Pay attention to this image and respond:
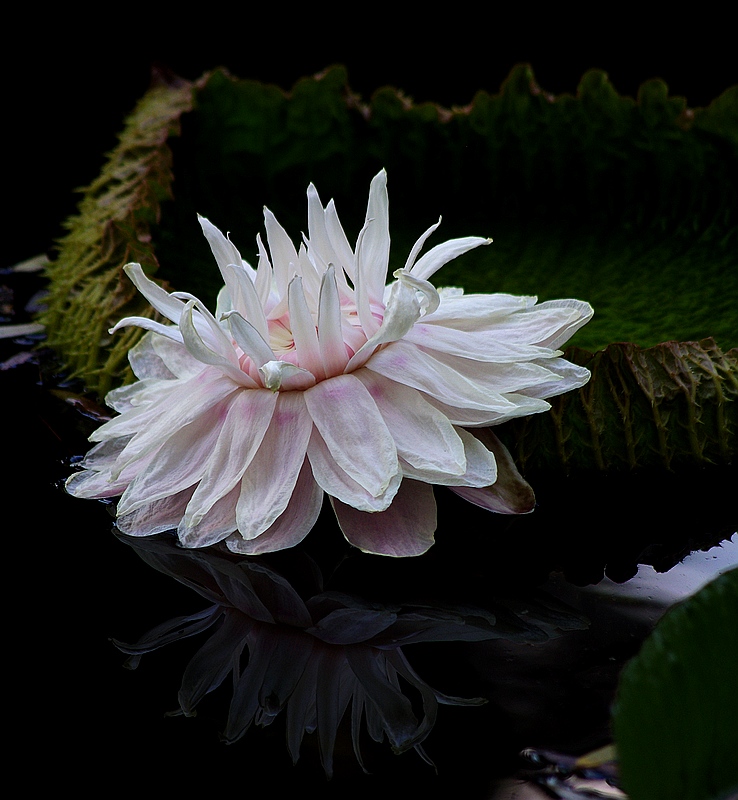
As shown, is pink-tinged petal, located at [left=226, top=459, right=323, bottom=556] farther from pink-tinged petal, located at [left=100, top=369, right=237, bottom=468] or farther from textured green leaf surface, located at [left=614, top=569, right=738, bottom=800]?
textured green leaf surface, located at [left=614, top=569, right=738, bottom=800]

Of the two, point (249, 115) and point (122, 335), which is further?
point (249, 115)

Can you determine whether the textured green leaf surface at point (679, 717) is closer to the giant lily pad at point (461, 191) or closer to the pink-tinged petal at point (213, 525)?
the pink-tinged petal at point (213, 525)

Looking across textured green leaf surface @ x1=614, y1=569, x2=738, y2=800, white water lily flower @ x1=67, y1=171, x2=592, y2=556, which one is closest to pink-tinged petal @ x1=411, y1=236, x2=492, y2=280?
white water lily flower @ x1=67, y1=171, x2=592, y2=556

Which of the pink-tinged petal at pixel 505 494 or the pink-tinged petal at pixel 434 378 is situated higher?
the pink-tinged petal at pixel 434 378

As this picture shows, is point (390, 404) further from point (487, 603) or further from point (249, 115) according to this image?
point (249, 115)

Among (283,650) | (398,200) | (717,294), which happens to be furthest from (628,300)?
(283,650)

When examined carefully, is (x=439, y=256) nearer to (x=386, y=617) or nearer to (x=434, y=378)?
(x=434, y=378)

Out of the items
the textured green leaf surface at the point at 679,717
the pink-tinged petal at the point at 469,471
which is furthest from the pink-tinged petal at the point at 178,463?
the textured green leaf surface at the point at 679,717

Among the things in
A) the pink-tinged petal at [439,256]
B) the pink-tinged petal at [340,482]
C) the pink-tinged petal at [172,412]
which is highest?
the pink-tinged petal at [439,256]
